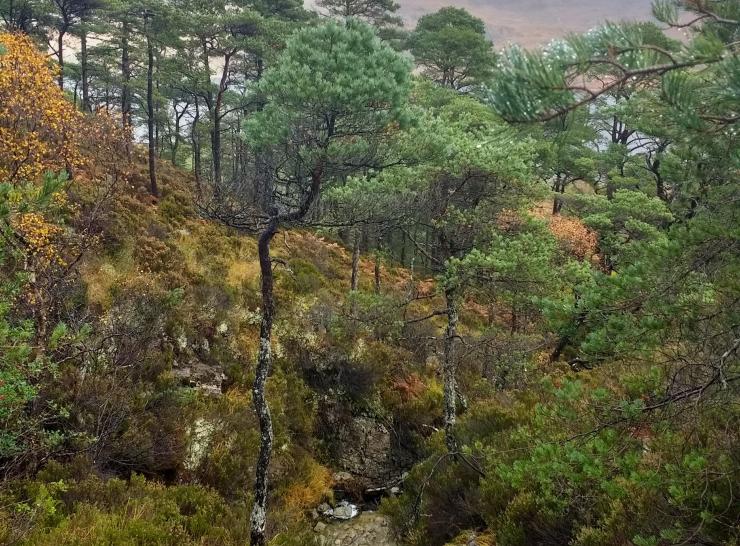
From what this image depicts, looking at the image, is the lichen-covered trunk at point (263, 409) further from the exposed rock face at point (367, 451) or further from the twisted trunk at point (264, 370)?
the exposed rock face at point (367, 451)

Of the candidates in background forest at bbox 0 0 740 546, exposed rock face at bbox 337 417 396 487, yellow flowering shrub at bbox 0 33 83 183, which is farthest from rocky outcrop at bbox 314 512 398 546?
yellow flowering shrub at bbox 0 33 83 183

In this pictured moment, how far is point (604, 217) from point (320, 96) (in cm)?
1196

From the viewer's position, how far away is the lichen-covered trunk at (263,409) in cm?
696

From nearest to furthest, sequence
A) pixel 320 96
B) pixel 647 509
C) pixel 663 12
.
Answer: pixel 663 12 < pixel 647 509 < pixel 320 96

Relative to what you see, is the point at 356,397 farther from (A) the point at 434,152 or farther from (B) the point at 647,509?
(B) the point at 647,509

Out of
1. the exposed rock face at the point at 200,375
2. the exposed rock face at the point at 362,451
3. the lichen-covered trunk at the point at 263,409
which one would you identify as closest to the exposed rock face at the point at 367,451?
the exposed rock face at the point at 362,451

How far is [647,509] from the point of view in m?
4.63

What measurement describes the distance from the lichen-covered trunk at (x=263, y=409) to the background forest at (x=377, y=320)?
5 cm

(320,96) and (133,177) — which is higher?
(320,96)

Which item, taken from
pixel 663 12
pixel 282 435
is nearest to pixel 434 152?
pixel 663 12

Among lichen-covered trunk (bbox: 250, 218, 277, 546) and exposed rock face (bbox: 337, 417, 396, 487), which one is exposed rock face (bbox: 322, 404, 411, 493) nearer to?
exposed rock face (bbox: 337, 417, 396, 487)

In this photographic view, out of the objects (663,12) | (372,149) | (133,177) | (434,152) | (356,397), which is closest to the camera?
(663,12)

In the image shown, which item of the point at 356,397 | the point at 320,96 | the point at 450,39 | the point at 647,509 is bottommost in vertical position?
the point at 356,397

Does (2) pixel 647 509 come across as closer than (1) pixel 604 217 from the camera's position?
Yes
